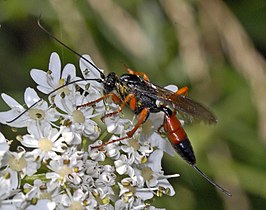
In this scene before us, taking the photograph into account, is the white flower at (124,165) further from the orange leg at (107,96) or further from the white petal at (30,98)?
the white petal at (30,98)

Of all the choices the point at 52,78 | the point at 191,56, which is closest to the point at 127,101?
the point at 52,78

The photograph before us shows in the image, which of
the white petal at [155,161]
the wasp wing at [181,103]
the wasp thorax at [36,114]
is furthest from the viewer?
the white petal at [155,161]

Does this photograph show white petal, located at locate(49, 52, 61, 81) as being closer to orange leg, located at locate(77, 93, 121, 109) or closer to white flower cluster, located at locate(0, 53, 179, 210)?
white flower cluster, located at locate(0, 53, 179, 210)

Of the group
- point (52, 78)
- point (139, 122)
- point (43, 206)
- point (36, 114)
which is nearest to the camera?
point (43, 206)

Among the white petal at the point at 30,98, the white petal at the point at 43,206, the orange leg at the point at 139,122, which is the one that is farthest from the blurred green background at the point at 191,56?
the white petal at the point at 43,206

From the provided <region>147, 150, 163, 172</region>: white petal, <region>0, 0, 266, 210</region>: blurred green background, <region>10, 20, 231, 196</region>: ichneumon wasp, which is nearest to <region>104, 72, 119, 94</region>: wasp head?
<region>10, 20, 231, 196</region>: ichneumon wasp

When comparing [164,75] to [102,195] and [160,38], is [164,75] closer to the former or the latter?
[160,38]

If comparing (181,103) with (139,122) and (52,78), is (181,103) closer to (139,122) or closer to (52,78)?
(139,122)
